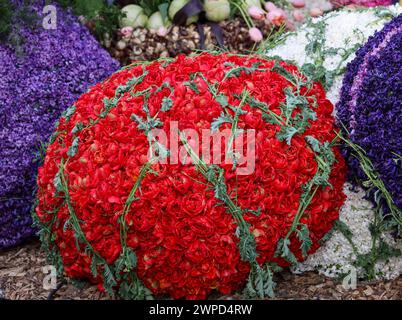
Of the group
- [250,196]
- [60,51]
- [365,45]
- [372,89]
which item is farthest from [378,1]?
[250,196]

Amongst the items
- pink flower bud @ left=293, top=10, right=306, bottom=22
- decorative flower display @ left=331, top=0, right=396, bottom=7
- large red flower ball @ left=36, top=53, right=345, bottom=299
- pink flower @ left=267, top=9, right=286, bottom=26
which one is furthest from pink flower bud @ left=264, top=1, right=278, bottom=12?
large red flower ball @ left=36, top=53, right=345, bottom=299

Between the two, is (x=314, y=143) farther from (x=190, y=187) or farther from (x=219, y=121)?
(x=190, y=187)

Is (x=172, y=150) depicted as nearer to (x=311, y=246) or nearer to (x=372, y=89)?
(x=311, y=246)

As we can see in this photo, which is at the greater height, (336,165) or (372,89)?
(372,89)

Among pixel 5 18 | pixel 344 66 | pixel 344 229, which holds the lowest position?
pixel 344 229

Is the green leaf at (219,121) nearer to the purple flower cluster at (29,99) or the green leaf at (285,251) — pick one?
the green leaf at (285,251)

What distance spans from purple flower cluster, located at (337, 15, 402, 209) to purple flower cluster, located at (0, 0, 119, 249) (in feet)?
4.55

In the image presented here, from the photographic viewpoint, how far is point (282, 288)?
2508mm

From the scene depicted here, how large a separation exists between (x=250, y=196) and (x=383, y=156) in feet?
1.98

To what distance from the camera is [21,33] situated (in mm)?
3090

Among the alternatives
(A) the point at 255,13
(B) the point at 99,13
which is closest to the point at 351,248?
(A) the point at 255,13

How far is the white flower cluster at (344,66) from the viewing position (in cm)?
258

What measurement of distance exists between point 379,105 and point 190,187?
2.85 feet

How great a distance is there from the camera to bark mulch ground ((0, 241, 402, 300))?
246cm
